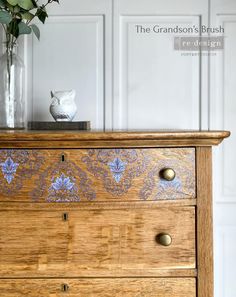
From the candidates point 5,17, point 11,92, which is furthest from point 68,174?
point 5,17

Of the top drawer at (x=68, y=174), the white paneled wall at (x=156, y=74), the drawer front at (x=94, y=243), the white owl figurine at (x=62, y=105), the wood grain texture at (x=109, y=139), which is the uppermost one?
the white paneled wall at (x=156, y=74)

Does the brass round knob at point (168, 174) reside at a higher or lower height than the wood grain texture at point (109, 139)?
lower

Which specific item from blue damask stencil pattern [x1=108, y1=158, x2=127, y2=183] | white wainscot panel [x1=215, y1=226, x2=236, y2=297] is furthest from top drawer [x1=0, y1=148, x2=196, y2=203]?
white wainscot panel [x1=215, y1=226, x2=236, y2=297]

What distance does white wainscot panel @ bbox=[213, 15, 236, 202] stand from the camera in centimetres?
184

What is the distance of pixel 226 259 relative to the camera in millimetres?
1850

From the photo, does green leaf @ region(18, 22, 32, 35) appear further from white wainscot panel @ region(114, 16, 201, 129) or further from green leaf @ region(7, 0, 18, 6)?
white wainscot panel @ region(114, 16, 201, 129)

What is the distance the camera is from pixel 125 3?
5.99 ft

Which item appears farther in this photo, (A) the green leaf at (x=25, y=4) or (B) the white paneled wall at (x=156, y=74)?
(B) the white paneled wall at (x=156, y=74)

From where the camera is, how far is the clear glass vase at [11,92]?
1600 millimetres

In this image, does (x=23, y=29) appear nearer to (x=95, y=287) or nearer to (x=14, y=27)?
(x=14, y=27)

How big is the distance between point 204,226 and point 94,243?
0.99 feet

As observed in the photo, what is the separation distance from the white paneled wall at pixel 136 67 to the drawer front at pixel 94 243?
2.09 ft

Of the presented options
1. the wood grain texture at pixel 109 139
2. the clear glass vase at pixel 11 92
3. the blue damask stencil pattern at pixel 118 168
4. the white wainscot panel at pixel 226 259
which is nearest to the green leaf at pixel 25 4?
the clear glass vase at pixel 11 92

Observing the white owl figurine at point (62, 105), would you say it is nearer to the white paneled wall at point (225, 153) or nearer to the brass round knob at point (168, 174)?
the brass round knob at point (168, 174)
